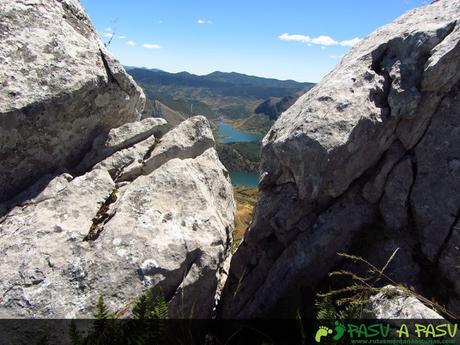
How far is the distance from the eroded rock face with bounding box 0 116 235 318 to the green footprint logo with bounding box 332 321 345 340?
2535 mm

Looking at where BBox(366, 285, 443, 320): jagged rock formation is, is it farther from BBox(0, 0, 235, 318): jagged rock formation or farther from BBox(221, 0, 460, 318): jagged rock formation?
BBox(0, 0, 235, 318): jagged rock formation

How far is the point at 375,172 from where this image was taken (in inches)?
440

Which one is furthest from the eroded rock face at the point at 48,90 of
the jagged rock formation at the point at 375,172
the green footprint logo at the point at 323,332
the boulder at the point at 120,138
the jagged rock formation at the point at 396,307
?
the jagged rock formation at the point at 396,307

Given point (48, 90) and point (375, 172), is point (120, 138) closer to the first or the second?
point (48, 90)

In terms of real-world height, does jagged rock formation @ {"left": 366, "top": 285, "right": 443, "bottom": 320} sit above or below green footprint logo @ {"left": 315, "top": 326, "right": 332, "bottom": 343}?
below

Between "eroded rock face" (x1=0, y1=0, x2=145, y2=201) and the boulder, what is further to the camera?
the boulder

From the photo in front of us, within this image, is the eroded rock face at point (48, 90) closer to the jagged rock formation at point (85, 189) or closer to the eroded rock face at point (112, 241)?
the jagged rock formation at point (85, 189)

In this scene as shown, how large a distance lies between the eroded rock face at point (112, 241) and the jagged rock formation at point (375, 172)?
2069mm

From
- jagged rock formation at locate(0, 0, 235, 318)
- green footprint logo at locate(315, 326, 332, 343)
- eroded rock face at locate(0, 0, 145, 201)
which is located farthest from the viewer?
eroded rock face at locate(0, 0, 145, 201)

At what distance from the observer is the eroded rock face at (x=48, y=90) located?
1009 centimetres

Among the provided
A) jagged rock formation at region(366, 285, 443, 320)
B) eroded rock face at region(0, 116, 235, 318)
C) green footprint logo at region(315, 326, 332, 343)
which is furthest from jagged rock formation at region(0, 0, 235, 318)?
jagged rock formation at region(366, 285, 443, 320)

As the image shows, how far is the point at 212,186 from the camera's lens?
1317 cm

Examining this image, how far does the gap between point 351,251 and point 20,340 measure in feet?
25.9

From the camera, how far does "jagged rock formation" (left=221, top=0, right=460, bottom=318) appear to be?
1028 cm
